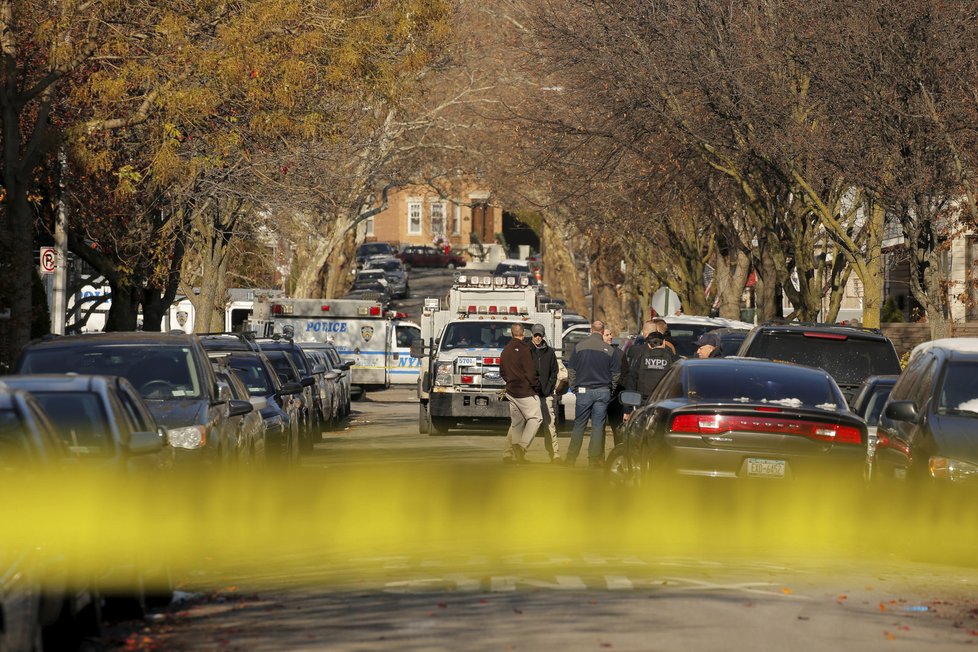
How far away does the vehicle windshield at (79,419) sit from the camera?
396 inches

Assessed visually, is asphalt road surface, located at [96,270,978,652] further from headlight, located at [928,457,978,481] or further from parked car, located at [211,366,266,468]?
parked car, located at [211,366,266,468]

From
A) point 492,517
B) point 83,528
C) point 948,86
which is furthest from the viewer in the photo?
point 948,86

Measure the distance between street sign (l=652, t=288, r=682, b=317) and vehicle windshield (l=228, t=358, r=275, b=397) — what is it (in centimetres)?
2514

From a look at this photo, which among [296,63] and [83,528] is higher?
[296,63]

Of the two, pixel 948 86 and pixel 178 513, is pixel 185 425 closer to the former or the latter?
pixel 178 513

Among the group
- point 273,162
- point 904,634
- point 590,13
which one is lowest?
point 904,634

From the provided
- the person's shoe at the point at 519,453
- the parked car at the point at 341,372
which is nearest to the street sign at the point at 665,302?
the parked car at the point at 341,372

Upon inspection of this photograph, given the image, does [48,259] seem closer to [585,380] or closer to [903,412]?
[585,380]

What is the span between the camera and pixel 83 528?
888 cm

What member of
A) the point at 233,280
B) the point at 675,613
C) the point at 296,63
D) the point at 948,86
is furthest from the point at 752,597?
the point at 233,280

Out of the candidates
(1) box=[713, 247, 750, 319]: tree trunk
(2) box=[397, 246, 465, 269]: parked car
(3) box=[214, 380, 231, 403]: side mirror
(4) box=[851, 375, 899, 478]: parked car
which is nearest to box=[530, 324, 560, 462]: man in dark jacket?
(4) box=[851, 375, 899, 478]: parked car

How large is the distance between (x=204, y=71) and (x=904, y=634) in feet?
48.0

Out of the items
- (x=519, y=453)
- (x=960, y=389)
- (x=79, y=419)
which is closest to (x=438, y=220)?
(x=519, y=453)

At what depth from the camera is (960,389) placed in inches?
547
